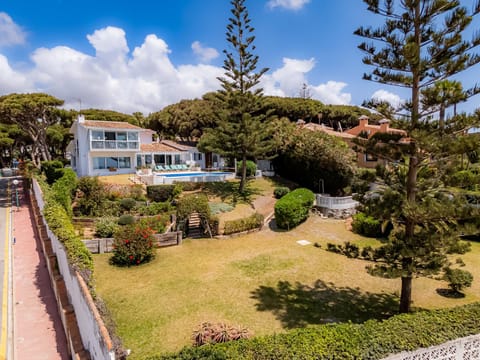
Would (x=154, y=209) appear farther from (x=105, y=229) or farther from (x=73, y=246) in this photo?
(x=73, y=246)

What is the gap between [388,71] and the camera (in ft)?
25.0

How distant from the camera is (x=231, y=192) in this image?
23984mm

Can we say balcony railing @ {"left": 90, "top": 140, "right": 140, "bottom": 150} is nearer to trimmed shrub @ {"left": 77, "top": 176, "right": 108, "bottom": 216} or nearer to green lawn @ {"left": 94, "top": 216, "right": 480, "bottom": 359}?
trimmed shrub @ {"left": 77, "top": 176, "right": 108, "bottom": 216}

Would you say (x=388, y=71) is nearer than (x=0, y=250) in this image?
Yes

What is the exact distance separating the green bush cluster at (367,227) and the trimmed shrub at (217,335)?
1193 centimetres

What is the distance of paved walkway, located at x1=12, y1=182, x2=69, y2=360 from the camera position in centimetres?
714

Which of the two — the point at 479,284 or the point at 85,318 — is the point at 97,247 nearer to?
the point at 85,318

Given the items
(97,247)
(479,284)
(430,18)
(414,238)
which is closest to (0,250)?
(97,247)

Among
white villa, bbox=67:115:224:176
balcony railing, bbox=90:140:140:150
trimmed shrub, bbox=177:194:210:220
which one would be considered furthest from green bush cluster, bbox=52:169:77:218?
white villa, bbox=67:115:224:176

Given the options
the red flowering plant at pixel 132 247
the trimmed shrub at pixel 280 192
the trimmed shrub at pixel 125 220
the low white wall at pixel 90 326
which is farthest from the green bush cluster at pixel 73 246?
the trimmed shrub at pixel 280 192

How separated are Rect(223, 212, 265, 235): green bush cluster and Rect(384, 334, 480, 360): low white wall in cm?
1220

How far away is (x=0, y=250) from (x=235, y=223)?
11.7 metres

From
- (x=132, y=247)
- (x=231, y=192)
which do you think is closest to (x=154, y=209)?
(x=132, y=247)

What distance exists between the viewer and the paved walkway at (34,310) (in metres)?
7.14
